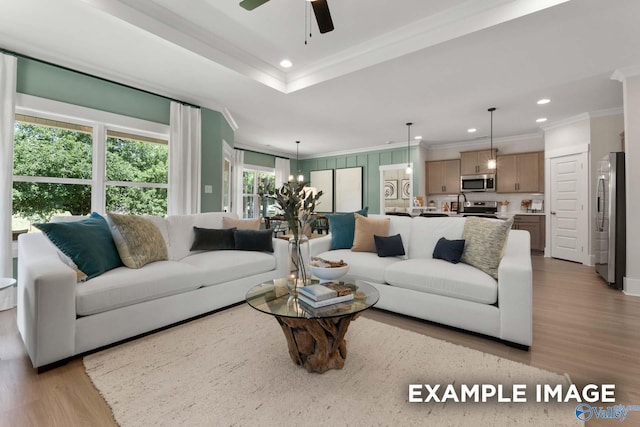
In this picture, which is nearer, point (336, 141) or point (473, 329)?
point (473, 329)

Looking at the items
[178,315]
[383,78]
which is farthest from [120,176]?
[383,78]

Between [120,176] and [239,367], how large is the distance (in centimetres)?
333

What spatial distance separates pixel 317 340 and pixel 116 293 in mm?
1545

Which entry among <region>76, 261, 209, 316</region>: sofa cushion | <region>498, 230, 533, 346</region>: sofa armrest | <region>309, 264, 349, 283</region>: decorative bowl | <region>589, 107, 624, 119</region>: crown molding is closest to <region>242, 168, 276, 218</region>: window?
<region>76, 261, 209, 316</region>: sofa cushion

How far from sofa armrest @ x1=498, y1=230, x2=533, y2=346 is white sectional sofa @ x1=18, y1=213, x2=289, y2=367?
7.49ft

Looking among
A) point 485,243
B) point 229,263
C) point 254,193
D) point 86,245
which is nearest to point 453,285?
point 485,243

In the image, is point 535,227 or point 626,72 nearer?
point 626,72

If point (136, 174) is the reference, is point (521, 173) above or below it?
above

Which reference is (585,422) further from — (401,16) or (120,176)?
(120,176)

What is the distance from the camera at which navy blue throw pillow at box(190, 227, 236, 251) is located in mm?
3172

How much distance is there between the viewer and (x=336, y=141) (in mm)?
7293

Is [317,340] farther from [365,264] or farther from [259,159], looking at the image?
[259,159]

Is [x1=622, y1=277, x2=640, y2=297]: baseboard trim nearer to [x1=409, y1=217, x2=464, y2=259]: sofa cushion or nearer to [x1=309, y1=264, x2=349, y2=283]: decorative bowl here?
[x1=409, y1=217, x2=464, y2=259]: sofa cushion

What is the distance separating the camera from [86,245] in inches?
85.7
